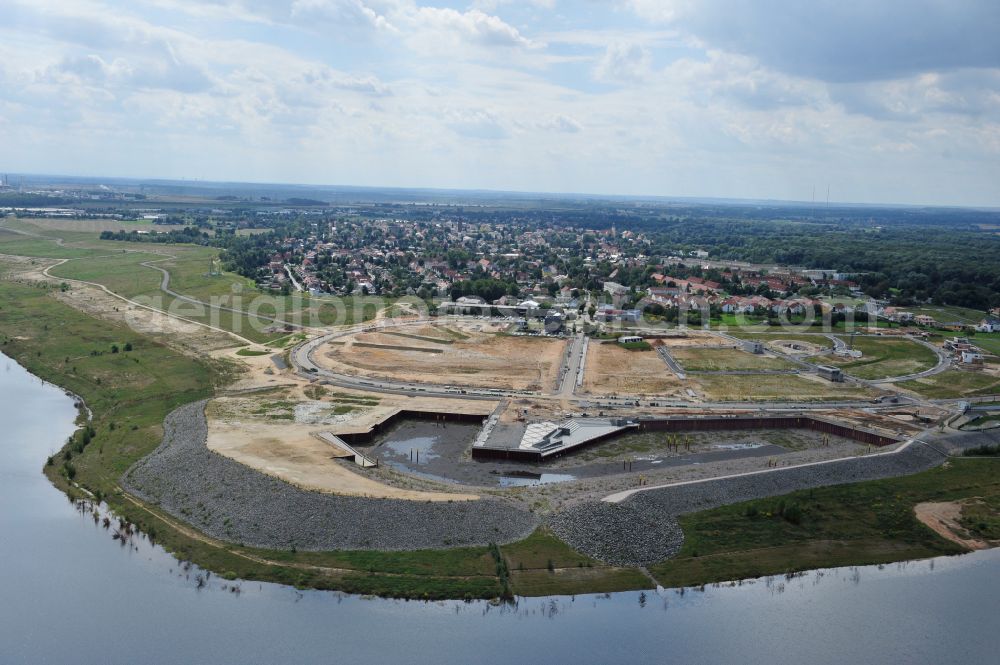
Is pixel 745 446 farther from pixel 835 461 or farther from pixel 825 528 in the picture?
pixel 825 528

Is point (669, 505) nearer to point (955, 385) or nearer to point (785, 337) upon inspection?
point (955, 385)

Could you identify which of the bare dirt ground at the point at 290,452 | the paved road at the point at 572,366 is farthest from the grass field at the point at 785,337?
the bare dirt ground at the point at 290,452

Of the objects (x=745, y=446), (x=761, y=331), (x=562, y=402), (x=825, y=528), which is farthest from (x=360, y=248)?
(x=825, y=528)

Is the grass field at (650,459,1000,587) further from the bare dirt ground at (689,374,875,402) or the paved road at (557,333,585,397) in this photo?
the paved road at (557,333,585,397)

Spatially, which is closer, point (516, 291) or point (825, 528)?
point (825, 528)

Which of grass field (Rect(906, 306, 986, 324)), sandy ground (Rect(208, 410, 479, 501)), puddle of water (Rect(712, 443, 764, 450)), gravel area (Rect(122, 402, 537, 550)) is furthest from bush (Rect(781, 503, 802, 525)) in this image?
grass field (Rect(906, 306, 986, 324))

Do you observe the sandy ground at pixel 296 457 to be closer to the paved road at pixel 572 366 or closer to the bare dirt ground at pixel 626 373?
the paved road at pixel 572 366

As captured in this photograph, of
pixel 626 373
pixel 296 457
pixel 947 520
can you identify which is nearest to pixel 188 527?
pixel 296 457
